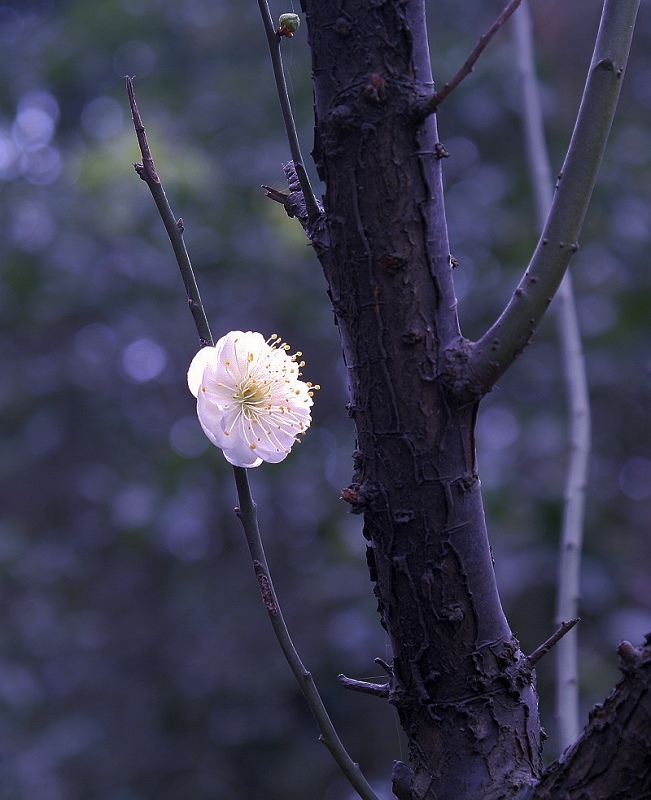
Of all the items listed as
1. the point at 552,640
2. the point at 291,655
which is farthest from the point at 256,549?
the point at 552,640

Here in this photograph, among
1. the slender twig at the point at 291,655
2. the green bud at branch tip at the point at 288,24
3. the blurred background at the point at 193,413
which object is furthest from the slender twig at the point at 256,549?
the blurred background at the point at 193,413

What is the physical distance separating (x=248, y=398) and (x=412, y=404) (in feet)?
0.83

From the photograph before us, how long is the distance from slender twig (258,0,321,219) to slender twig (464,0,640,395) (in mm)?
154

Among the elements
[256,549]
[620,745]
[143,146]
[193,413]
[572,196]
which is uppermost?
[193,413]

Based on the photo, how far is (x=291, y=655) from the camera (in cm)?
59

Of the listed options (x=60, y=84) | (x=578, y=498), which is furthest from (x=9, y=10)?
(x=578, y=498)

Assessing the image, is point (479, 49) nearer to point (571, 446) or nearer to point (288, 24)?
point (288, 24)

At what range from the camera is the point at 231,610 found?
2.80 meters

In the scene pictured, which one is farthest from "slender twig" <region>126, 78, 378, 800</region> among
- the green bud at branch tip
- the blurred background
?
the blurred background

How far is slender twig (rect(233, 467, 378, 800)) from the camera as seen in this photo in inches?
23.1

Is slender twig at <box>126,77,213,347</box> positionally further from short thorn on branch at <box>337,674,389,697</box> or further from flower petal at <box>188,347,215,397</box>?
short thorn on branch at <box>337,674,389,697</box>

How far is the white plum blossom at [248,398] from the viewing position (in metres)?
0.72

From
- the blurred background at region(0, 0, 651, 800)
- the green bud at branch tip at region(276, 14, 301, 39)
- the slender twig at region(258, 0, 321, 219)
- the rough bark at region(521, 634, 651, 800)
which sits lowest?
the rough bark at region(521, 634, 651, 800)

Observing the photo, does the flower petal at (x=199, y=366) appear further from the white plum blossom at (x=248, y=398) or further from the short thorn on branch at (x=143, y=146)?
the short thorn on branch at (x=143, y=146)
